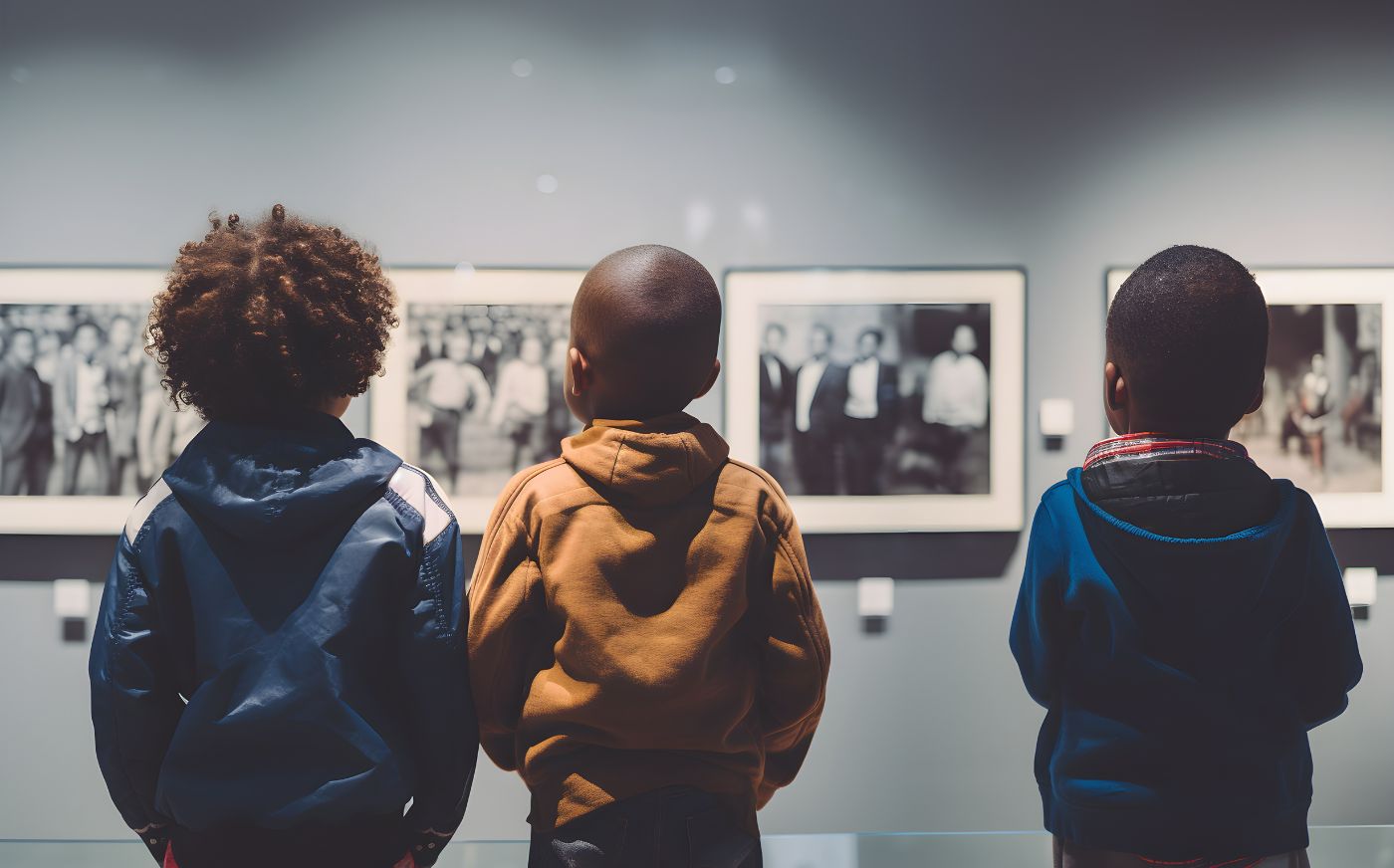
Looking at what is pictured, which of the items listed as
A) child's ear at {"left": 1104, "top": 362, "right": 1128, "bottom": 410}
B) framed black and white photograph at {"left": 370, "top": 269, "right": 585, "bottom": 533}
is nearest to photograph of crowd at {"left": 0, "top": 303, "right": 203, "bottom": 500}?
framed black and white photograph at {"left": 370, "top": 269, "right": 585, "bottom": 533}

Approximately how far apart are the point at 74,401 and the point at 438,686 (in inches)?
87.7

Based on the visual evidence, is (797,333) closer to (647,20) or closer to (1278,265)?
(647,20)

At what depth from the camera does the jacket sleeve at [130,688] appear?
1.52 meters

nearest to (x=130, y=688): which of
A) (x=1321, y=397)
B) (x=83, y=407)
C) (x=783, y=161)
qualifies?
(x=83, y=407)

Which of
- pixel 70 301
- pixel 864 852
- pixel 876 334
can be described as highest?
pixel 70 301

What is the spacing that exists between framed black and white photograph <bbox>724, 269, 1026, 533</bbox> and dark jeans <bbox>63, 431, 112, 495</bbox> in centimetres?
197

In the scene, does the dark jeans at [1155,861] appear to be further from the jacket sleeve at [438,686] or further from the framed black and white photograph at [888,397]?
the framed black and white photograph at [888,397]

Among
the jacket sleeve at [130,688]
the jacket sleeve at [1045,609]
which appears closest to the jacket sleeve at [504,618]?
the jacket sleeve at [130,688]

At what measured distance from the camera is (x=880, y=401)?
10.3ft

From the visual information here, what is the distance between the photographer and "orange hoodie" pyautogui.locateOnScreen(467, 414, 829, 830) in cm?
154

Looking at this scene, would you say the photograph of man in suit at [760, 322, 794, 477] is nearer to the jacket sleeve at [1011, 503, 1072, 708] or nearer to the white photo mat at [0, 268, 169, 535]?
the jacket sleeve at [1011, 503, 1072, 708]

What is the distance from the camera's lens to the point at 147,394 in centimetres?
309

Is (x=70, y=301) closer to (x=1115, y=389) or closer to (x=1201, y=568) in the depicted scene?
(x=1115, y=389)

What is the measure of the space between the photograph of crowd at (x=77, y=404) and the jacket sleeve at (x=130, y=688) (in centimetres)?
170
